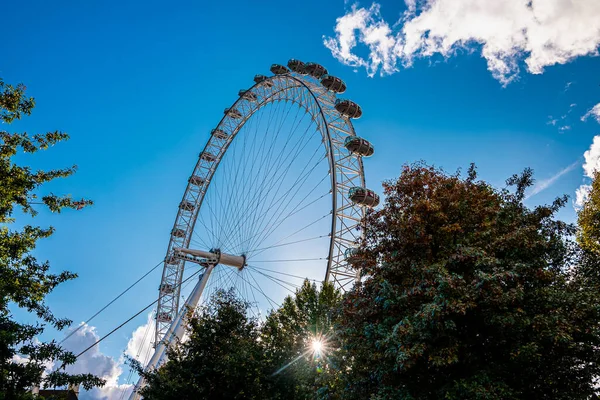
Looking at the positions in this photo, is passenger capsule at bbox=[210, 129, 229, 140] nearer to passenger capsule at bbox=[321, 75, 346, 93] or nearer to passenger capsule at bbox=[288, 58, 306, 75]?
passenger capsule at bbox=[288, 58, 306, 75]

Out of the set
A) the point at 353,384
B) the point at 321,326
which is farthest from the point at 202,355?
the point at 353,384

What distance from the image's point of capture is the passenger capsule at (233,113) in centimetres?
3622

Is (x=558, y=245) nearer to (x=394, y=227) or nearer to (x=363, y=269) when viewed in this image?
(x=394, y=227)

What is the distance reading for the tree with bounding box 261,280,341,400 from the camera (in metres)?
13.3

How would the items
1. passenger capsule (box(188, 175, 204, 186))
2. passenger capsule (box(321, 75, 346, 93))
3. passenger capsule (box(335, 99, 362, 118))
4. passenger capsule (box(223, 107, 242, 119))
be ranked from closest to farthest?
passenger capsule (box(335, 99, 362, 118)) < passenger capsule (box(321, 75, 346, 93)) < passenger capsule (box(223, 107, 242, 119)) < passenger capsule (box(188, 175, 204, 186))

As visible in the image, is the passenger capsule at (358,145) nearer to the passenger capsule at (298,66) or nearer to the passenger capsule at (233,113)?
the passenger capsule at (298,66)

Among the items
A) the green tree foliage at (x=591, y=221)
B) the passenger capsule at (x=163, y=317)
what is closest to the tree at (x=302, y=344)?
the green tree foliage at (x=591, y=221)

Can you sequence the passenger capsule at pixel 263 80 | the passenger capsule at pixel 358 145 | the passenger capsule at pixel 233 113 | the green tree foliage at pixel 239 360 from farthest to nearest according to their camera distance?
the passenger capsule at pixel 233 113
the passenger capsule at pixel 263 80
the passenger capsule at pixel 358 145
the green tree foliage at pixel 239 360

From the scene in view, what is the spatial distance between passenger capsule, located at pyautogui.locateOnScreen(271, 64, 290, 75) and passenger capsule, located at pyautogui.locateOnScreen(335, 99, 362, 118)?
725 centimetres

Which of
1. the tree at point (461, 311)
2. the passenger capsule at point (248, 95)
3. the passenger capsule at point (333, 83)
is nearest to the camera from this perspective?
the tree at point (461, 311)

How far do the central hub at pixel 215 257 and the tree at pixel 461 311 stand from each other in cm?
1468

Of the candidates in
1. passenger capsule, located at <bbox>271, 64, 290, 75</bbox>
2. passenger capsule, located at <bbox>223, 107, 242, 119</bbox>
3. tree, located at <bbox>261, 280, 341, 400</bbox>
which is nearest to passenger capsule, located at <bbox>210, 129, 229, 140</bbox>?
passenger capsule, located at <bbox>223, 107, 242, 119</bbox>

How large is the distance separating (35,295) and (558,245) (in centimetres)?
1558

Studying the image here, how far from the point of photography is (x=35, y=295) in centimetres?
1123
